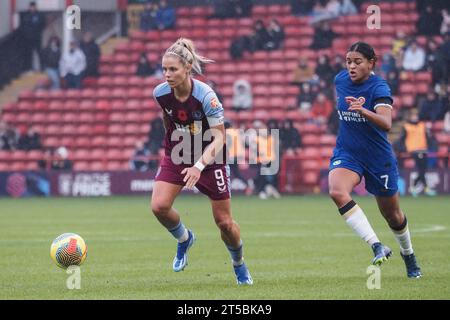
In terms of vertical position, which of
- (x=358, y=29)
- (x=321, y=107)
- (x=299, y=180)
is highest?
(x=358, y=29)

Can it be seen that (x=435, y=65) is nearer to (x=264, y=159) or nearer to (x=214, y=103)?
(x=264, y=159)

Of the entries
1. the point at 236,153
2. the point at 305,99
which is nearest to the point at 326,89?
the point at 305,99

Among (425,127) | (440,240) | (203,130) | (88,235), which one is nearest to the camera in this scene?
(203,130)

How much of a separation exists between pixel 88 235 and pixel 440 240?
5.24 m

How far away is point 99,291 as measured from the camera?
9688mm

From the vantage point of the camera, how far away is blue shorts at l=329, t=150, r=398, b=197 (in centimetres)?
1074

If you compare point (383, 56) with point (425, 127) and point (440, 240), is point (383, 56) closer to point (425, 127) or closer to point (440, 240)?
point (425, 127)

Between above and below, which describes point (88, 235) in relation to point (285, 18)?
below

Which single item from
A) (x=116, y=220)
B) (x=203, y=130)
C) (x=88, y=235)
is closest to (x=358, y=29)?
(x=116, y=220)

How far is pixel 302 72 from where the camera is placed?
32906 mm

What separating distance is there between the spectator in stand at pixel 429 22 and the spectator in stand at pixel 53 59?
11035 millimetres

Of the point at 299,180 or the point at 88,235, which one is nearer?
the point at 88,235

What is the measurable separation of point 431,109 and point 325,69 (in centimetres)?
328

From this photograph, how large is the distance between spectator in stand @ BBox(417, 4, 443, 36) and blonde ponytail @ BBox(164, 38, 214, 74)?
22842mm
